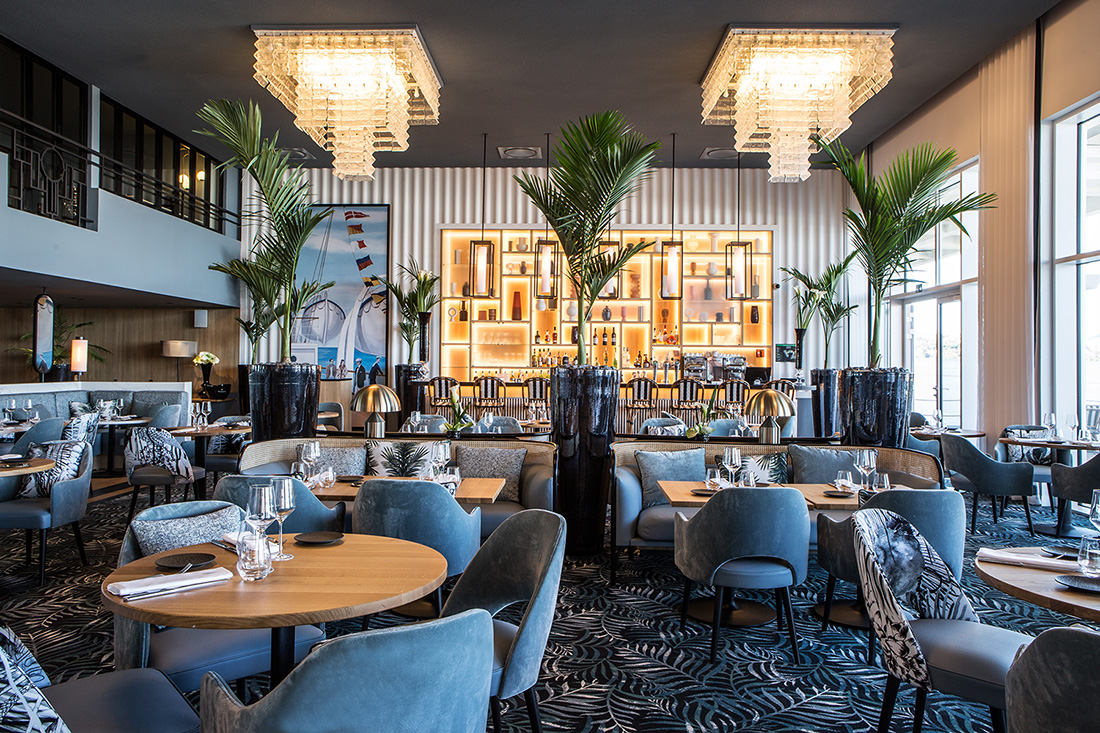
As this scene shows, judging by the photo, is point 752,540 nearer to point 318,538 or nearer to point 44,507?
point 318,538

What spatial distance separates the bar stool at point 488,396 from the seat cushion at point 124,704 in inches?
258

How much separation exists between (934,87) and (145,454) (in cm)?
904

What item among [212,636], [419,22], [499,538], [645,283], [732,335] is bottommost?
[212,636]

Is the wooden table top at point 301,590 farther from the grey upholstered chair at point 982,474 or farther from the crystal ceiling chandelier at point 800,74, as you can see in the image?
the crystal ceiling chandelier at point 800,74

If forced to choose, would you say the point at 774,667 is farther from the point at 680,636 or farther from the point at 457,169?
the point at 457,169

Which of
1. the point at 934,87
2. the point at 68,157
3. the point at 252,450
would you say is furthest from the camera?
the point at 68,157

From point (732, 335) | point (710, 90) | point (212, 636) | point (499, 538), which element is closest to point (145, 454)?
point (212, 636)

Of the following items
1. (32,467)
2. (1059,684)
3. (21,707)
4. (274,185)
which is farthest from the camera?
(274,185)

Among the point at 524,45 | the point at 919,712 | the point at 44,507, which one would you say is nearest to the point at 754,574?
the point at 919,712

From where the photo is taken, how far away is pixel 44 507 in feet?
14.8

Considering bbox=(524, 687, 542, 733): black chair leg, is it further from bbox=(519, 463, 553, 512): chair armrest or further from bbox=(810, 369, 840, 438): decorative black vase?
bbox=(810, 369, 840, 438): decorative black vase

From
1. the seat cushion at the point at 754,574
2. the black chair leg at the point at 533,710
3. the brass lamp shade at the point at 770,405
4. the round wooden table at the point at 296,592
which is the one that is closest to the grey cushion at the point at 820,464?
the brass lamp shade at the point at 770,405

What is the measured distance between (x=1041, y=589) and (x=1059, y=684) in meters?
0.78

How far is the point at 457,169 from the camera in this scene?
11172 mm
